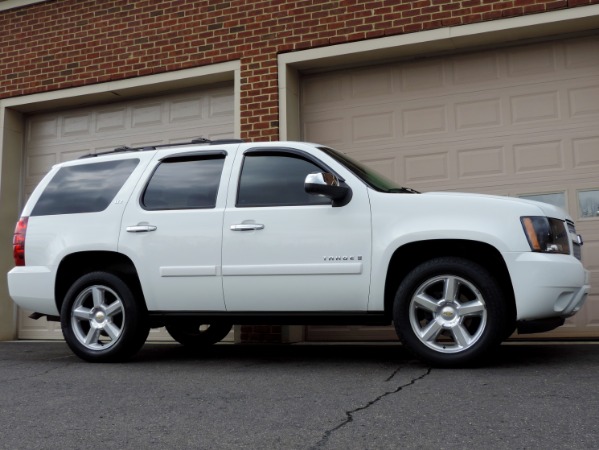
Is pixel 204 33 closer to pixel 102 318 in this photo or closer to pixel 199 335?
pixel 199 335

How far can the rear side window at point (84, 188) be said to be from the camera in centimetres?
664

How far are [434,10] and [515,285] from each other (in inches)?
175

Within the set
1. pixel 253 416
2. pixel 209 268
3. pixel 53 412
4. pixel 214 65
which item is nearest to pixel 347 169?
pixel 209 268

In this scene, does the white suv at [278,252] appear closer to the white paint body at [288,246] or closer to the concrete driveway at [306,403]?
the white paint body at [288,246]

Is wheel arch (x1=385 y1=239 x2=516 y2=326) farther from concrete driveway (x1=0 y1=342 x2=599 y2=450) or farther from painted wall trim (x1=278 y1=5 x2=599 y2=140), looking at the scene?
painted wall trim (x1=278 y1=5 x2=599 y2=140)

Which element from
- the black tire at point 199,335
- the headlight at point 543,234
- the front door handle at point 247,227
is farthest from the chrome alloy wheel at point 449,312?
the black tire at point 199,335

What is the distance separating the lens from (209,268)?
6.04 meters

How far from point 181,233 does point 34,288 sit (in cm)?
164

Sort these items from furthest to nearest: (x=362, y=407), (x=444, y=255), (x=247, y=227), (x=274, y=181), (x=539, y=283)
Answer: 1. (x=274, y=181)
2. (x=247, y=227)
3. (x=444, y=255)
4. (x=539, y=283)
5. (x=362, y=407)

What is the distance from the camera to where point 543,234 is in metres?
5.32

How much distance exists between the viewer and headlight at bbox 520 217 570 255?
528 centimetres

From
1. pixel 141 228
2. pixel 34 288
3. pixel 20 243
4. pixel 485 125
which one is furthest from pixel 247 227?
pixel 485 125

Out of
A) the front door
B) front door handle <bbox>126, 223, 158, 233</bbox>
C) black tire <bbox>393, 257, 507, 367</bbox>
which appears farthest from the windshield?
front door handle <bbox>126, 223, 158, 233</bbox>

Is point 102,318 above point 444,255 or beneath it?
beneath
